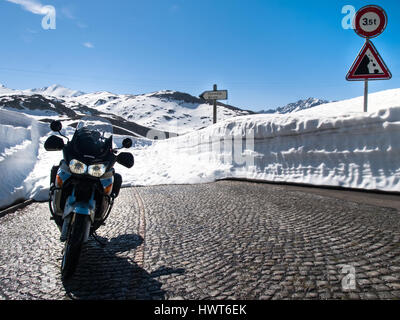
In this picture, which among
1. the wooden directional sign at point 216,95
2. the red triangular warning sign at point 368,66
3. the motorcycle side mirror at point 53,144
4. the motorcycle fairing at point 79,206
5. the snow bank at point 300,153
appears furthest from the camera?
the wooden directional sign at point 216,95

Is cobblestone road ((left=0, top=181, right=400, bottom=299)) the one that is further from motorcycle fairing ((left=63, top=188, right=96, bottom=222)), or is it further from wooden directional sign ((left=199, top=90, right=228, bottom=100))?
wooden directional sign ((left=199, top=90, right=228, bottom=100))

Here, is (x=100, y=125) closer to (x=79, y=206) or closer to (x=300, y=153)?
(x=300, y=153)

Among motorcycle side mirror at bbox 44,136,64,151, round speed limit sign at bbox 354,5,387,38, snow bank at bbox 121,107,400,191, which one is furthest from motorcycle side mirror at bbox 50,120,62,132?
round speed limit sign at bbox 354,5,387,38

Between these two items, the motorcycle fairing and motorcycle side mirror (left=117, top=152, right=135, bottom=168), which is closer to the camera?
the motorcycle fairing

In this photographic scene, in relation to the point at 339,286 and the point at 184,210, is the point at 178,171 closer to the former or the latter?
the point at 184,210

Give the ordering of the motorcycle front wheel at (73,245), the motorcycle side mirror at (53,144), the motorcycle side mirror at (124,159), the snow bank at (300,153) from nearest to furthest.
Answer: the motorcycle front wheel at (73,245) → the motorcycle side mirror at (53,144) → the motorcycle side mirror at (124,159) → the snow bank at (300,153)

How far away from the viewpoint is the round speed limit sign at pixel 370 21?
7.14 m

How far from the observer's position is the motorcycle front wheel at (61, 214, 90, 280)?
2.84m

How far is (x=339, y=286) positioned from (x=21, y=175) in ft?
25.8

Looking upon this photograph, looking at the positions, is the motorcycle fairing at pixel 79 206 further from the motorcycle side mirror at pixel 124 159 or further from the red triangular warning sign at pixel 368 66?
the red triangular warning sign at pixel 368 66

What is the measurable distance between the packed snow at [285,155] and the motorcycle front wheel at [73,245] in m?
3.85

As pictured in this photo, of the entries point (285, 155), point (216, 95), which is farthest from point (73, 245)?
point (216, 95)

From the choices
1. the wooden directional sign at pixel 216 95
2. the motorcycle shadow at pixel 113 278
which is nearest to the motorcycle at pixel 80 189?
the motorcycle shadow at pixel 113 278

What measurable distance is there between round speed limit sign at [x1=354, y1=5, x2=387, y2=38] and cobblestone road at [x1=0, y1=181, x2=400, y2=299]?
430cm
